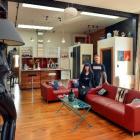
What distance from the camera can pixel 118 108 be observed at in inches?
139

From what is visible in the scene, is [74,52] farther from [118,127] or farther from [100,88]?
[118,127]

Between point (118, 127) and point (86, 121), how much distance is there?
687mm

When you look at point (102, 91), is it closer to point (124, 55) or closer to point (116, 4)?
point (124, 55)

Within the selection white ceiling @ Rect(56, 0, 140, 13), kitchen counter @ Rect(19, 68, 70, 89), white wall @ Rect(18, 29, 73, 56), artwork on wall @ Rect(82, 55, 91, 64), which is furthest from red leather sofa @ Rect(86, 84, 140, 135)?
white wall @ Rect(18, 29, 73, 56)

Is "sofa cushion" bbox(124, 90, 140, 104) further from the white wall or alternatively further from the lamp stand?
the white wall

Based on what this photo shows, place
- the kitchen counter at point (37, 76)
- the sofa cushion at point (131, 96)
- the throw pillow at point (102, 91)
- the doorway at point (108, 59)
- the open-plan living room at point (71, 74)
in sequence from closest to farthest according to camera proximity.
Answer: the open-plan living room at point (71, 74), the sofa cushion at point (131, 96), the throw pillow at point (102, 91), the doorway at point (108, 59), the kitchen counter at point (37, 76)

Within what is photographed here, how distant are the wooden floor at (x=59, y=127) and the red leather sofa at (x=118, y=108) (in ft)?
0.51

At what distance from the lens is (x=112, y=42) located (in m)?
6.71

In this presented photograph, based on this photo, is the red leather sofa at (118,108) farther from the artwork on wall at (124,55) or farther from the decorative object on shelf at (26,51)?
the decorative object on shelf at (26,51)

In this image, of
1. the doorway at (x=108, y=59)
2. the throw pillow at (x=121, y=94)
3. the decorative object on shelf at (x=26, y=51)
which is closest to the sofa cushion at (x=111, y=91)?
the throw pillow at (x=121, y=94)

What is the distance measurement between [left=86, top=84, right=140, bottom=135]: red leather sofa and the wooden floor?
0.16m

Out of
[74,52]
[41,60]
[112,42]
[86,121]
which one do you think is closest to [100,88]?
[86,121]

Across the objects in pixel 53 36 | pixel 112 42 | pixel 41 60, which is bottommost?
pixel 41 60

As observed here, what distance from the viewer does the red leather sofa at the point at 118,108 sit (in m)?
3.09
